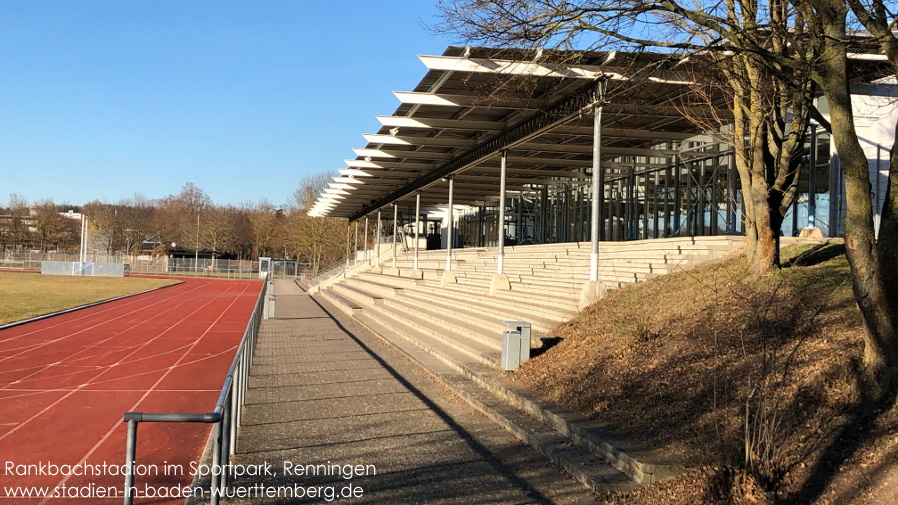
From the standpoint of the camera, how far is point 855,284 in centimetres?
698

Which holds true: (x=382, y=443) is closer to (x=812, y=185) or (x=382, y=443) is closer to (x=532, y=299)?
(x=532, y=299)

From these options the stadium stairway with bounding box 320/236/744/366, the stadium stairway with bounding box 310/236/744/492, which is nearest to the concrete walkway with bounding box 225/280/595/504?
the stadium stairway with bounding box 310/236/744/492

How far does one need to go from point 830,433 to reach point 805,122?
692 cm

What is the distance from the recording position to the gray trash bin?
474 inches

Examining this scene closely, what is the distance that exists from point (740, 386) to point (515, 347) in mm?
5081

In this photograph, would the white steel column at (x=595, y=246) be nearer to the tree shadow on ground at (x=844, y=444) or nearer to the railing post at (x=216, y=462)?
the tree shadow on ground at (x=844, y=444)

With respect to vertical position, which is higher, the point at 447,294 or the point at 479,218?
the point at 479,218

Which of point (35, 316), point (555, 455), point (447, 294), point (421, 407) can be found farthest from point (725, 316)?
point (35, 316)

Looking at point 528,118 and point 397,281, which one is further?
point 397,281

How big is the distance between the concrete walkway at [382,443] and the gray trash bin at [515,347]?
1170 mm

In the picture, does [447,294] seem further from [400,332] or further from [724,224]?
[724,224]

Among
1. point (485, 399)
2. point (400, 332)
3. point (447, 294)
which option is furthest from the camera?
point (447, 294)

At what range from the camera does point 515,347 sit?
12094 mm

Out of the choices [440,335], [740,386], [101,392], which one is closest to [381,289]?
[440,335]
